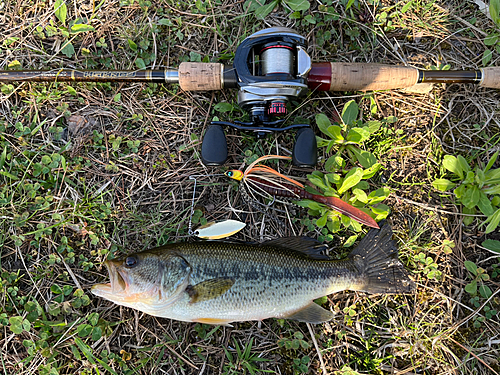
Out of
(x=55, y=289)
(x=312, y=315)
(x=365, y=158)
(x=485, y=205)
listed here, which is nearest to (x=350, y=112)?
(x=365, y=158)

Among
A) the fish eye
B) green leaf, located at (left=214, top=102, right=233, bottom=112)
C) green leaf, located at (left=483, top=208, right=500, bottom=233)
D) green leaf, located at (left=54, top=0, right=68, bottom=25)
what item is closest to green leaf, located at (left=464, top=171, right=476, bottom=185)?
green leaf, located at (left=483, top=208, right=500, bottom=233)

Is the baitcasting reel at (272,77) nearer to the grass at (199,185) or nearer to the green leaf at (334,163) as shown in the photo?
the green leaf at (334,163)

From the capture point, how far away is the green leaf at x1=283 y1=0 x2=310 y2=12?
353 cm

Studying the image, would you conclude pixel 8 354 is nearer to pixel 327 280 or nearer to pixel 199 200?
pixel 199 200

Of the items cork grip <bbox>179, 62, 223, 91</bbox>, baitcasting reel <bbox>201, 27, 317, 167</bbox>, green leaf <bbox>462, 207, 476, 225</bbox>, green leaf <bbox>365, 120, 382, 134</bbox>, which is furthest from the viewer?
green leaf <bbox>462, 207, 476, 225</bbox>

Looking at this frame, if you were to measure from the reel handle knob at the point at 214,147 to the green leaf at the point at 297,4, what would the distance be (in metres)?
1.71

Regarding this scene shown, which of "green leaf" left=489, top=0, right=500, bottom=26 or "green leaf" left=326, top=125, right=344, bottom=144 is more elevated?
"green leaf" left=489, top=0, right=500, bottom=26

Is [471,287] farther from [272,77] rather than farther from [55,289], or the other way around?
[55,289]

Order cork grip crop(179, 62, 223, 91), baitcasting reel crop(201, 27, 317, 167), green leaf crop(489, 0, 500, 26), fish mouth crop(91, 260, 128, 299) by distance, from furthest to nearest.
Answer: green leaf crop(489, 0, 500, 26), cork grip crop(179, 62, 223, 91), baitcasting reel crop(201, 27, 317, 167), fish mouth crop(91, 260, 128, 299)

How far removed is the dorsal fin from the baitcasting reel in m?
0.78

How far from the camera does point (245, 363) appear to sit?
123 inches

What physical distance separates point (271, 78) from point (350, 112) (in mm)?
1018

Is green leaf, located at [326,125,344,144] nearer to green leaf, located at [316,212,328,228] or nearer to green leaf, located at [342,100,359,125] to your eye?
green leaf, located at [342,100,359,125]

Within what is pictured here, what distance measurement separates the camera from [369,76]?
3307 millimetres
